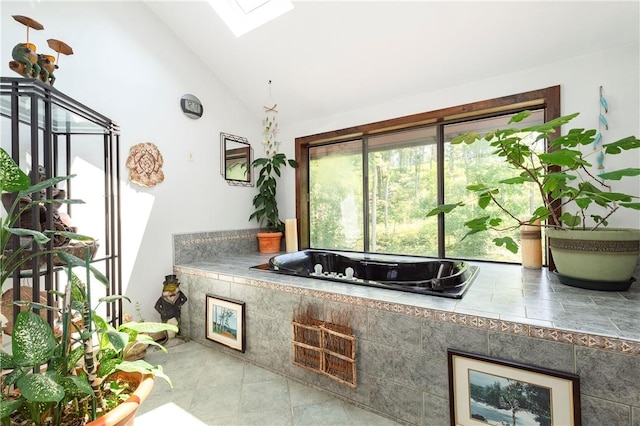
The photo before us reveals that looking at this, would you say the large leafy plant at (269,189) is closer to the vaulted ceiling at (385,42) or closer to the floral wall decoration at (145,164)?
the vaulted ceiling at (385,42)

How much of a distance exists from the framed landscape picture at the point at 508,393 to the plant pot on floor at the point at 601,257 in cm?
80

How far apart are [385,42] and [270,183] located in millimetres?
1796

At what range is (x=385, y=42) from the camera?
7.07 ft

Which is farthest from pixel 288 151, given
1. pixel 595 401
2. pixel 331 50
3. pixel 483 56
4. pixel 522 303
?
pixel 595 401

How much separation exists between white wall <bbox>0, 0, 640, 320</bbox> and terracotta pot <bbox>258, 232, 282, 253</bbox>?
30 centimetres

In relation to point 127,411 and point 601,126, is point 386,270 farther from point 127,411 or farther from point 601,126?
point 127,411

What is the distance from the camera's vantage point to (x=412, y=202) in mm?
2756

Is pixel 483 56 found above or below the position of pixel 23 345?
above

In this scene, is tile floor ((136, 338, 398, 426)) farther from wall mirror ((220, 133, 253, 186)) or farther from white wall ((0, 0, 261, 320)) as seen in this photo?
wall mirror ((220, 133, 253, 186))

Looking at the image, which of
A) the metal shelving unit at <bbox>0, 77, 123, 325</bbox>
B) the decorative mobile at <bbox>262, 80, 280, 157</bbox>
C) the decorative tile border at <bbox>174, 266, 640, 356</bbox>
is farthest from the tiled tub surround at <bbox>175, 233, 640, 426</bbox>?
the decorative mobile at <bbox>262, 80, 280, 157</bbox>

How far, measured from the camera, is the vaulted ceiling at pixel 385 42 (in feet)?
5.82

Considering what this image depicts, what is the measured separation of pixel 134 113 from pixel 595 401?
322 centimetres

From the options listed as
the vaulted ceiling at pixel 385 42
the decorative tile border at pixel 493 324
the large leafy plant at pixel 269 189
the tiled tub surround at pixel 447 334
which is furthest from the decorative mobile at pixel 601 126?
the large leafy plant at pixel 269 189

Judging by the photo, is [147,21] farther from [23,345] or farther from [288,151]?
[23,345]
